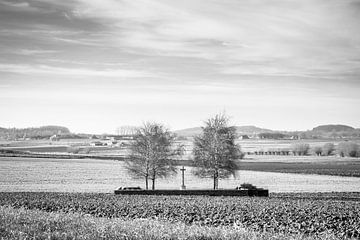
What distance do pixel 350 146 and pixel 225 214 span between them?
113 meters

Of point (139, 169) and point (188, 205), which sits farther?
point (139, 169)

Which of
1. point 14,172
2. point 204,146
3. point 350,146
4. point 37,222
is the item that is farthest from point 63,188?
point 350,146

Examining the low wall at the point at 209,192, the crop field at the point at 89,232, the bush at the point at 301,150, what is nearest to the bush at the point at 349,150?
the bush at the point at 301,150

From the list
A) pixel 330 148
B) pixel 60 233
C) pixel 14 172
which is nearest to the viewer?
pixel 60 233

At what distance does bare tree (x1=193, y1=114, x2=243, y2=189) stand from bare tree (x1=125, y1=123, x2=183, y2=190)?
350 centimetres

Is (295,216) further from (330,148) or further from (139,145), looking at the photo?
(330,148)

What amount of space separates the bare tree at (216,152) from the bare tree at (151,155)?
11.5 feet

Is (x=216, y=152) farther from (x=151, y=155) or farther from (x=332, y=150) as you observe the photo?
(x=332, y=150)

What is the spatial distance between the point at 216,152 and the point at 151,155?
7.97 meters

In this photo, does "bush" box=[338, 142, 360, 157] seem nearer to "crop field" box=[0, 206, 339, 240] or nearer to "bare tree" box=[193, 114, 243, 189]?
"bare tree" box=[193, 114, 243, 189]

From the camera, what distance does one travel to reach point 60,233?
833cm

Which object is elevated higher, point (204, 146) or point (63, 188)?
point (204, 146)

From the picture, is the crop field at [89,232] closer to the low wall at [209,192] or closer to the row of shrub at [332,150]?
the low wall at [209,192]

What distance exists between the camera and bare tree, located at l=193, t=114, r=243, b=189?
47969mm
